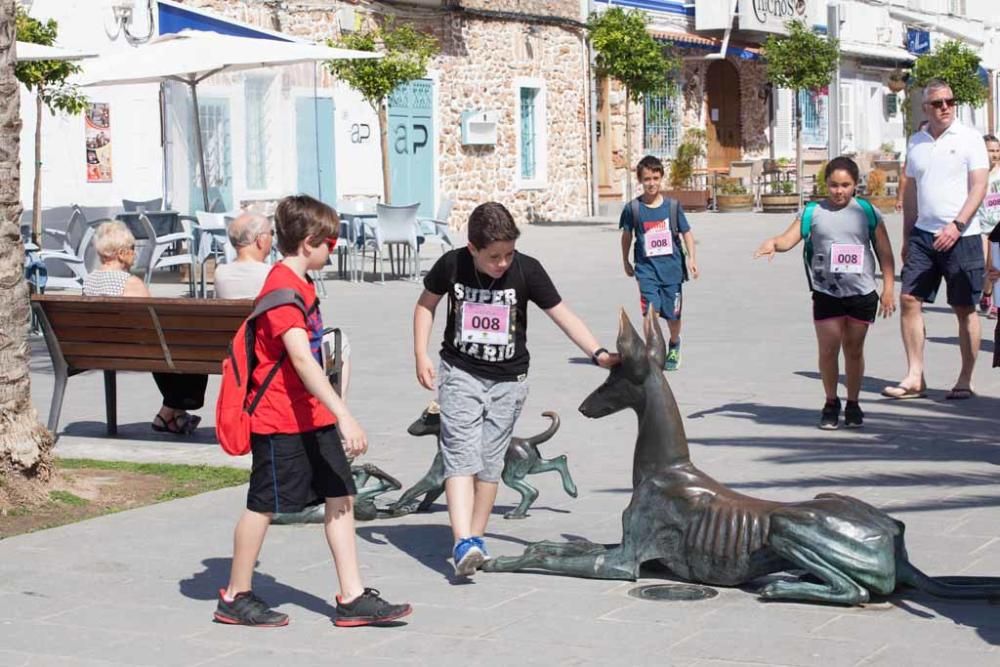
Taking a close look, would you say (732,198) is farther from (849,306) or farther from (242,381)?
(242,381)

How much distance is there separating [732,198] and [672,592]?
28.7 meters

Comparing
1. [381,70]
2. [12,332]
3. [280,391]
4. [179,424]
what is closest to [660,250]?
[179,424]

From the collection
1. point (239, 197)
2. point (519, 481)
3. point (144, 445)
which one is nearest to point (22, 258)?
point (144, 445)

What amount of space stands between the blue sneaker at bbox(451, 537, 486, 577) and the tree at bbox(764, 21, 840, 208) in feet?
98.3

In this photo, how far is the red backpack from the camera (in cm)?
545

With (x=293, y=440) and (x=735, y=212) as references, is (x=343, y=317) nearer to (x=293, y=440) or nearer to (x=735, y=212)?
(x=293, y=440)

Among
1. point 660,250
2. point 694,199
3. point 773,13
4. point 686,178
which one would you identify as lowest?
point 660,250

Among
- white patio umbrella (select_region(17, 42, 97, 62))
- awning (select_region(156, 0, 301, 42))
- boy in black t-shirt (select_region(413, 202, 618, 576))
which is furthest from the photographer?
awning (select_region(156, 0, 301, 42))

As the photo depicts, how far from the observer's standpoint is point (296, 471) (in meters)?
5.55

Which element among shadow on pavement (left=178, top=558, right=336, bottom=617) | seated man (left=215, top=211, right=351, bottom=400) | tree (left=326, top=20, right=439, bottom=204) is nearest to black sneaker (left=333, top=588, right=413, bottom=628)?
shadow on pavement (left=178, top=558, right=336, bottom=617)

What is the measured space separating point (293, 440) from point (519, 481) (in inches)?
69.7

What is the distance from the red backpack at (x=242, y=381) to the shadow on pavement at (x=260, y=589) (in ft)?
2.09

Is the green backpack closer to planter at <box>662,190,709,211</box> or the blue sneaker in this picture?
the blue sneaker

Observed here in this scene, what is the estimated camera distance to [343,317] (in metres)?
15.8
